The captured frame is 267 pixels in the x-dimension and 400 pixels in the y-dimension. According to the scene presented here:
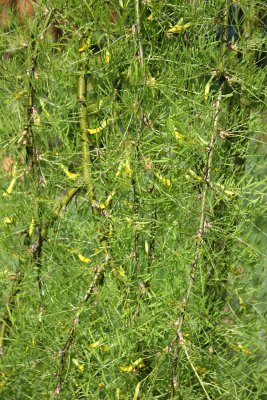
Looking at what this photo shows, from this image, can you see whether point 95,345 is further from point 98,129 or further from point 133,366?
point 98,129

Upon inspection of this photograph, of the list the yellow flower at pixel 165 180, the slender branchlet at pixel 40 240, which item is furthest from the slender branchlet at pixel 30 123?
the yellow flower at pixel 165 180

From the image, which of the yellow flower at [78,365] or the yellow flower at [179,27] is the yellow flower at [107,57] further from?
the yellow flower at [78,365]

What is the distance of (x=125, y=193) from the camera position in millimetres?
565

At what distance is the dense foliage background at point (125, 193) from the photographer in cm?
54

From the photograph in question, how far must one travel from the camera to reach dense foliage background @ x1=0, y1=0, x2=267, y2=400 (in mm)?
538

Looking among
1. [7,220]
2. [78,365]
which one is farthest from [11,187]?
[78,365]

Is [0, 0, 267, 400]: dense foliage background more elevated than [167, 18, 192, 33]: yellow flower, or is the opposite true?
[167, 18, 192, 33]: yellow flower

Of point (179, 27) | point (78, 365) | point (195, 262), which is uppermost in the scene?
point (179, 27)

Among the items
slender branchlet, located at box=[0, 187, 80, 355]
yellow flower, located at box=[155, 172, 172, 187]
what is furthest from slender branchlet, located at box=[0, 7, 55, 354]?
yellow flower, located at box=[155, 172, 172, 187]

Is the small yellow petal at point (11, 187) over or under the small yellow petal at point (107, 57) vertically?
under

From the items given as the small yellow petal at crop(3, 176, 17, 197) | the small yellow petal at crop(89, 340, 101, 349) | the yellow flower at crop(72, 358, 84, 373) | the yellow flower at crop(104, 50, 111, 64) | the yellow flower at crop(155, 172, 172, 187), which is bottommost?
A: the yellow flower at crop(72, 358, 84, 373)

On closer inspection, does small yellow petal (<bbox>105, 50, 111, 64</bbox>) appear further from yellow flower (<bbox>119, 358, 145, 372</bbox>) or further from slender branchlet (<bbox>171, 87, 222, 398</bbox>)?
yellow flower (<bbox>119, 358, 145, 372</bbox>)

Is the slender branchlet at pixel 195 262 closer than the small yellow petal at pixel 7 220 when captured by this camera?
Yes

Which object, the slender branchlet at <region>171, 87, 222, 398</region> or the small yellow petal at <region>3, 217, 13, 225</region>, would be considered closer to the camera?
the slender branchlet at <region>171, 87, 222, 398</region>
